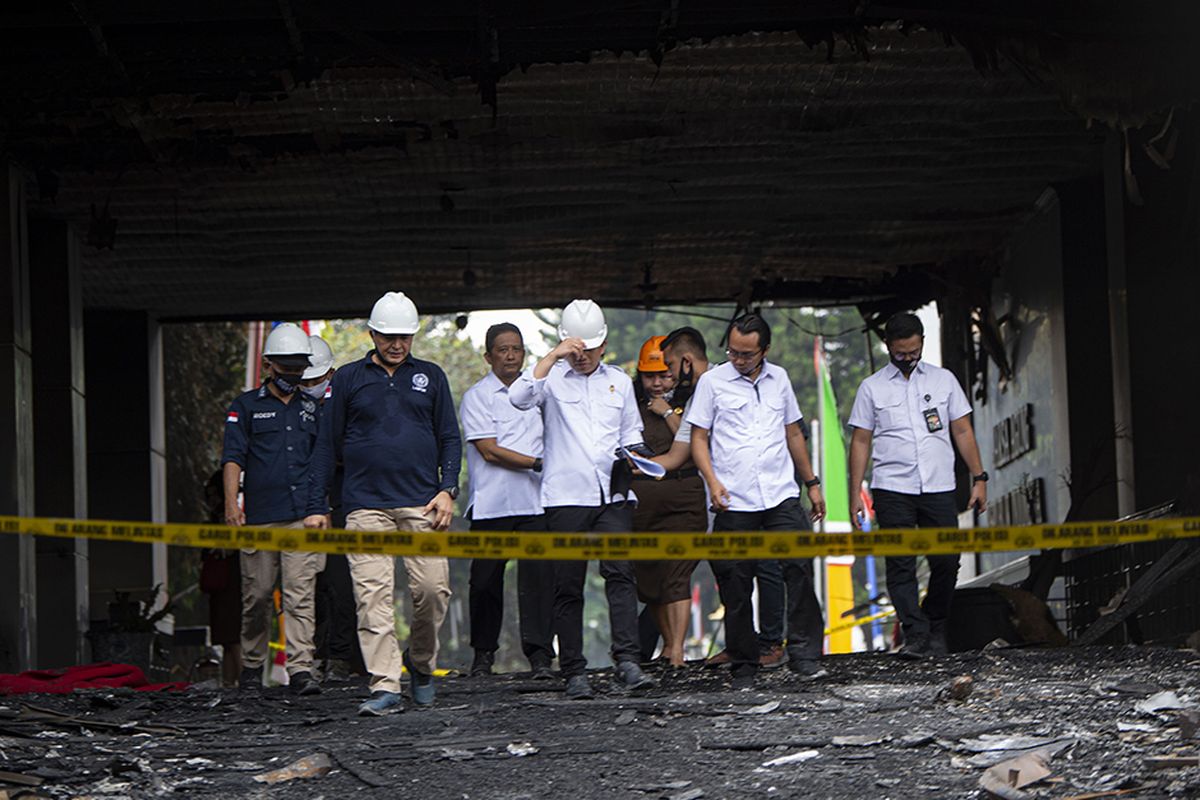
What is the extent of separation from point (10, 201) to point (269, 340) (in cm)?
327

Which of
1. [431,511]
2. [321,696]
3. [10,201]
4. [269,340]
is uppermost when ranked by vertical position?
[10,201]

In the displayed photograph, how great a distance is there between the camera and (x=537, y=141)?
45.3 ft

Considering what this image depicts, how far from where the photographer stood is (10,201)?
13734 millimetres

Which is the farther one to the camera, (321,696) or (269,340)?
(269,340)

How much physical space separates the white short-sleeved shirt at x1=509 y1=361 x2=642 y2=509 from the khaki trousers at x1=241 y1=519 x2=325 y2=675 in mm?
1585

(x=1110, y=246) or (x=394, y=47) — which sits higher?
(x=394, y=47)

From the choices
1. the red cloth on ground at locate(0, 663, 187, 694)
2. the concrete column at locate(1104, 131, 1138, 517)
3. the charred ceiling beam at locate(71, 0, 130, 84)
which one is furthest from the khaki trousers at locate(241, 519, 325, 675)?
the concrete column at locate(1104, 131, 1138, 517)

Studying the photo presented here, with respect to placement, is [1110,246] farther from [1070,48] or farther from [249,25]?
[249,25]

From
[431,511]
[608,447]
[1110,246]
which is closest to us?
[431,511]

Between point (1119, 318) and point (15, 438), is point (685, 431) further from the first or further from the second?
point (15, 438)

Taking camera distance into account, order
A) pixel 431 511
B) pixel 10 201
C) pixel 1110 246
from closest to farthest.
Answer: pixel 431 511 < pixel 10 201 < pixel 1110 246

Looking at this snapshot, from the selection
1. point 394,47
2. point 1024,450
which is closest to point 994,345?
point 1024,450

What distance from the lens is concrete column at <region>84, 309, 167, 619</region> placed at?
19688 mm

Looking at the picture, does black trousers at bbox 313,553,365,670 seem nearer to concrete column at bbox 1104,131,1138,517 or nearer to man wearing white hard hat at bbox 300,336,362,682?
man wearing white hard hat at bbox 300,336,362,682
